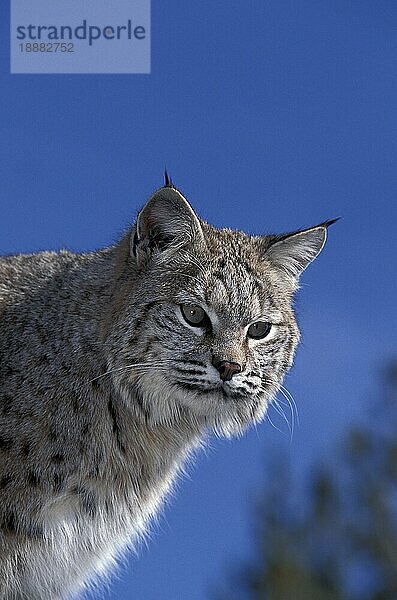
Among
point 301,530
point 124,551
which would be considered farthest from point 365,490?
point 124,551

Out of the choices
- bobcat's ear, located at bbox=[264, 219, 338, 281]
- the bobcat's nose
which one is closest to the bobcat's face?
the bobcat's nose

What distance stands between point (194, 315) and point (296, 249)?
912 millimetres

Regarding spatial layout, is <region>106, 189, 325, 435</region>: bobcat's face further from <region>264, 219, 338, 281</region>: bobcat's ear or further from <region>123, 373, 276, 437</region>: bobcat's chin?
<region>264, 219, 338, 281</region>: bobcat's ear

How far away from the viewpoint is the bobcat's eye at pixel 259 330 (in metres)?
6.25

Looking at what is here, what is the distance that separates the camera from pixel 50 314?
6582 millimetres

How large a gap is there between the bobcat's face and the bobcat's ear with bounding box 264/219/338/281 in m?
0.12

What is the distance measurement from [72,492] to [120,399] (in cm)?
55

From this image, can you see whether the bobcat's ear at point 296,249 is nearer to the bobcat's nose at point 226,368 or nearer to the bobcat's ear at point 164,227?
the bobcat's ear at point 164,227

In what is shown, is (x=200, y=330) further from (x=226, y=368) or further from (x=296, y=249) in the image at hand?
(x=296, y=249)

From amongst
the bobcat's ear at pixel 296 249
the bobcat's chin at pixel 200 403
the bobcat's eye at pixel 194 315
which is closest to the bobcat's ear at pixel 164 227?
the bobcat's eye at pixel 194 315

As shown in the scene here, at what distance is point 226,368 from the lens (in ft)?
19.6

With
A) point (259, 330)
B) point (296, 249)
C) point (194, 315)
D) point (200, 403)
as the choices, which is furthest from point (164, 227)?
point (200, 403)

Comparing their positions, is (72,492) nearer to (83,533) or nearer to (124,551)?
(83,533)

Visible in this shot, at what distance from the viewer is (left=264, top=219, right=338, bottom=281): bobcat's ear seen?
6.66 m
